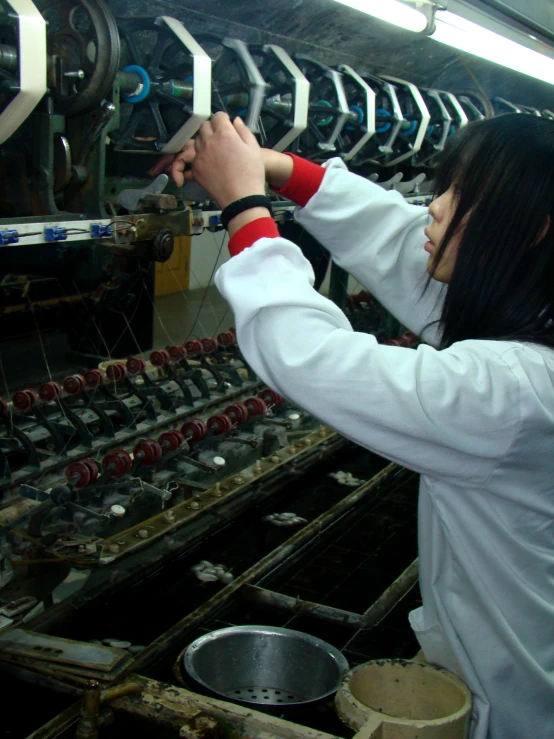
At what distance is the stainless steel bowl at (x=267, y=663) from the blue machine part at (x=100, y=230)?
1.26m

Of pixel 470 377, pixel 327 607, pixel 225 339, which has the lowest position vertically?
pixel 225 339

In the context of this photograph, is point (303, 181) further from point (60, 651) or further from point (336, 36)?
point (336, 36)

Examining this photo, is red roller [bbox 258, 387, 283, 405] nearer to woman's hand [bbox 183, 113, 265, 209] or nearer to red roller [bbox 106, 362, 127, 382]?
red roller [bbox 106, 362, 127, 382]

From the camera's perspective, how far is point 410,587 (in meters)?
2.79

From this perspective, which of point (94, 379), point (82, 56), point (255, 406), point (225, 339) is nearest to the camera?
point (82, 56)

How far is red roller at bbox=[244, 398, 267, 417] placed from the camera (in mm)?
3947

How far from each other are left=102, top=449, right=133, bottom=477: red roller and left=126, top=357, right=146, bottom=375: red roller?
1125mm

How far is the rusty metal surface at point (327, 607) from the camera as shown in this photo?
2.52m

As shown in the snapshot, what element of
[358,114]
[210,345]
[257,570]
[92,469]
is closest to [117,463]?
[92,469]

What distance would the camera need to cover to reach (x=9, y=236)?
2166 mm

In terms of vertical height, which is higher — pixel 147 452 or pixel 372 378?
pixel 372 378

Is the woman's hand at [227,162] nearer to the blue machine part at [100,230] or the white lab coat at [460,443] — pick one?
the white lab coat at [460,443]

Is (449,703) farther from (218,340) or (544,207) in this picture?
(218,340)

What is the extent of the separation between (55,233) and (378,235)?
3.18 ft
